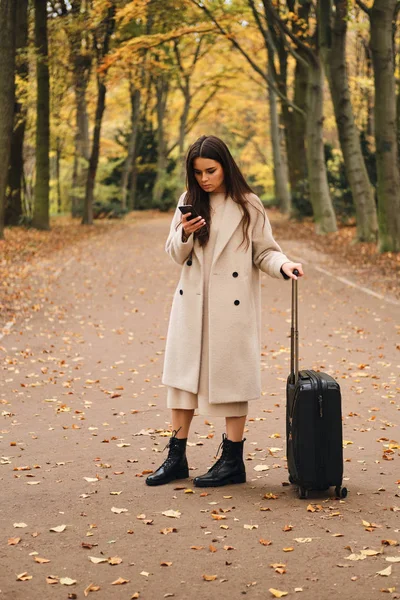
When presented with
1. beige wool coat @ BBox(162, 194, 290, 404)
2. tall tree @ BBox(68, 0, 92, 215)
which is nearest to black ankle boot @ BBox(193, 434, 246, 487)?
beige wool coat @ BBox(162, 194, 290, 404)

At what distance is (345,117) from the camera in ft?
81.3

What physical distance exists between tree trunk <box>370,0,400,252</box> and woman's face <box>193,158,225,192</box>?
596 inches

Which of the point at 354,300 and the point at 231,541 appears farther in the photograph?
the point at 354,300

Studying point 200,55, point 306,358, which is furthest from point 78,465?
point 200,55

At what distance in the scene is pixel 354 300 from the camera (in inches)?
602

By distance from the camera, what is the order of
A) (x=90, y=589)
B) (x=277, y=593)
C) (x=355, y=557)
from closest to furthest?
(x=277, y=593)
(x=90, y=589)
(x=355, y=557)

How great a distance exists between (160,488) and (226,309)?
A: 111 centimetres

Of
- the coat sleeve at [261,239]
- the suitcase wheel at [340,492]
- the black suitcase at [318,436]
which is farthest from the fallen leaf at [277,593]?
the coat sleeve at [261,239]

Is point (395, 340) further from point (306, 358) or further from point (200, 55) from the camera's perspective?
point (200, 55)

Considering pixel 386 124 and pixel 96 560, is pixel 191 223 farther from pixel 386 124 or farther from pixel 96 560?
pixel 386 124

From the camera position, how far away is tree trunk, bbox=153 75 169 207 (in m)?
48.3

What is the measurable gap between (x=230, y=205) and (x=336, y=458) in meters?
1.54

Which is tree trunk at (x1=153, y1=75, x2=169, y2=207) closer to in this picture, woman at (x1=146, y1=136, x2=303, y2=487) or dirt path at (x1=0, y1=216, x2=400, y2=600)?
dirt path at (x1=0, y1=216, x2=400, y2=600)

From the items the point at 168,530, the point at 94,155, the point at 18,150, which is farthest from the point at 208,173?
the point at 94,155
